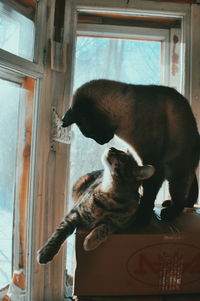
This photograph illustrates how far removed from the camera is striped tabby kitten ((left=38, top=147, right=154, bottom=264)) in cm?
93

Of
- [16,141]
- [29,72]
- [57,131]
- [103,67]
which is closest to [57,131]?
[57,131]

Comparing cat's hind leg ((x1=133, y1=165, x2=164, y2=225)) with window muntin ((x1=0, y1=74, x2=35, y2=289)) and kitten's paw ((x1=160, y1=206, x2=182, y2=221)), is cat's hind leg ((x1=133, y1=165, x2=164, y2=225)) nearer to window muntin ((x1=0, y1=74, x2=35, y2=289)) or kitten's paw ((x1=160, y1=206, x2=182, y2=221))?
kitten's paw ((x1=160, y1=206, x2=182, y2=221))

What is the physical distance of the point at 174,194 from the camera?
115 centimetres

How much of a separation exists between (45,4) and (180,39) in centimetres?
76

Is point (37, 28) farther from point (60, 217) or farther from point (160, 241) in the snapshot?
point (160, 241)

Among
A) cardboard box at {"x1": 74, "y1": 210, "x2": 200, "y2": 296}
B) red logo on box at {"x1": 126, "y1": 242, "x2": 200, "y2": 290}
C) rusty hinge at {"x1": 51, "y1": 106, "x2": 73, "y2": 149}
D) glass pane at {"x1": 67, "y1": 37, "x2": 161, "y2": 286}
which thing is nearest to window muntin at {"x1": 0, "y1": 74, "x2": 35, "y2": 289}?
rusty hinge at {"x1": 51, "y1": 106, "x2": 73, "y2": 149}

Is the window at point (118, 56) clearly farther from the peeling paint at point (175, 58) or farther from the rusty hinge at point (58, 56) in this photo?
the rusty hinge at point (58, 56)

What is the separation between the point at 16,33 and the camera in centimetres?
131

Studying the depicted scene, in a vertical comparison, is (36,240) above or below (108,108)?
below

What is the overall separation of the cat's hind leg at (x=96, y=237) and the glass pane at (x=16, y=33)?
0.88m

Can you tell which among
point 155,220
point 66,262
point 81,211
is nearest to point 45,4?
point 81,211

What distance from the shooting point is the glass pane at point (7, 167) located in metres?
1.34

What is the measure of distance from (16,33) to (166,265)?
117 cm

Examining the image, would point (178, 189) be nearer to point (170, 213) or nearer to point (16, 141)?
point (170, 213)
